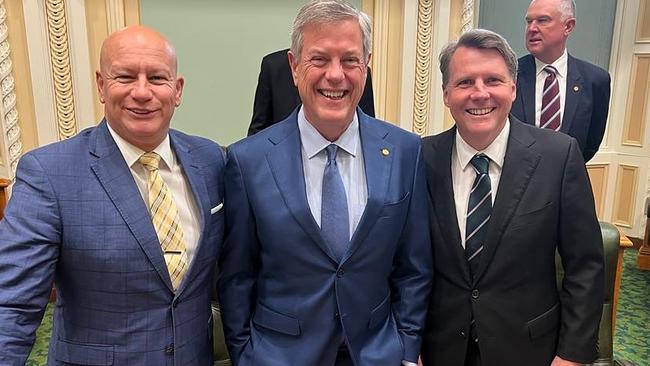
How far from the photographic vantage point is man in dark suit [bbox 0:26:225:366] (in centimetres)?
130

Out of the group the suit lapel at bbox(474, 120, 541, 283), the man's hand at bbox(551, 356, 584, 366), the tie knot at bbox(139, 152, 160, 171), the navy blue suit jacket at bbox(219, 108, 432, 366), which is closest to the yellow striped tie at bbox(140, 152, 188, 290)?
the tie knot at bbox(139, 152, 160, 171)

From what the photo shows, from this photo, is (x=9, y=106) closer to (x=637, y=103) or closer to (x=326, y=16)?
(x=326, y=16)

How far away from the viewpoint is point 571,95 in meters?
2.95

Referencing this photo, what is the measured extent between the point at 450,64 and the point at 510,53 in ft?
0.56

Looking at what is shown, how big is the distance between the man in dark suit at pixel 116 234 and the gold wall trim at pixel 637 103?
459 cm

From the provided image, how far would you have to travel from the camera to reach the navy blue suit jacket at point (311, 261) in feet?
4.97

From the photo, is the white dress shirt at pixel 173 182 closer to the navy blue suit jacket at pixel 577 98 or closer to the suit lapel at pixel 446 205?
the suit lapel at pixel 446 205

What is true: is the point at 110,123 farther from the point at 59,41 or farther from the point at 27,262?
the point at 59,41

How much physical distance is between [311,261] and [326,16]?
0.63m

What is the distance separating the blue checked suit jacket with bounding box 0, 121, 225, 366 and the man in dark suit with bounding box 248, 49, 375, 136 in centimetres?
163

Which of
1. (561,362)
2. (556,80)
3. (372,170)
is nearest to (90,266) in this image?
(372,170)

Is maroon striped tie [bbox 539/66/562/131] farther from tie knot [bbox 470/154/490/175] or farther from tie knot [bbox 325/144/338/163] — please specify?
tie knot [bbox 325/144/338/163]

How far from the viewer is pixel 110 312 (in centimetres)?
139

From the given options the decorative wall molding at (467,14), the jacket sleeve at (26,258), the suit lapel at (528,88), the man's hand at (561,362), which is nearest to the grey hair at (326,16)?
the jacket sleeve at (26,258)
